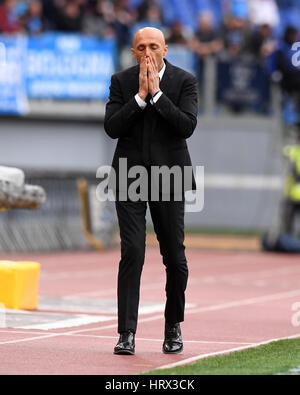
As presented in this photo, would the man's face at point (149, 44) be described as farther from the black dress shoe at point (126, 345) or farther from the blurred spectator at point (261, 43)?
the blurred spectator at point (261, 43)

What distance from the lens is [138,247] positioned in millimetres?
9383

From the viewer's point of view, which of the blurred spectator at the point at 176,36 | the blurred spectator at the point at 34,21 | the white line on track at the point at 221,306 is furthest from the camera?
the blurred spectator at the point at 34,21

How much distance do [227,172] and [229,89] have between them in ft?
9.02

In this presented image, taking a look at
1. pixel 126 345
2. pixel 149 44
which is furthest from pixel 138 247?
pixel 149 44

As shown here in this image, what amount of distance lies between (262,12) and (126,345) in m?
22.4

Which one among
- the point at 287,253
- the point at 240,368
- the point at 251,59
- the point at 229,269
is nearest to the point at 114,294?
the point at 229,269

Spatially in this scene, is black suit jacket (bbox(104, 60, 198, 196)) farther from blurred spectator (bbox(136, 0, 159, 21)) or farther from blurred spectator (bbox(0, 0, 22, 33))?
blurred spectator (bbox(136, 0, 159, 21))

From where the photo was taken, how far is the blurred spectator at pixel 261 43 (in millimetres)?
29250

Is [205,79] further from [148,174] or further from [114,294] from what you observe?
[148,174]

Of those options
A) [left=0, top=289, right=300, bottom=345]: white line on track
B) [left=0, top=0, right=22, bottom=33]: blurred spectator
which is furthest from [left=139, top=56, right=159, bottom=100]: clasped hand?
[left=0, top=0, right=22, bottom=33]: blurred spectator

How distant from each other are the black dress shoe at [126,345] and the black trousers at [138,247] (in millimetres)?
46

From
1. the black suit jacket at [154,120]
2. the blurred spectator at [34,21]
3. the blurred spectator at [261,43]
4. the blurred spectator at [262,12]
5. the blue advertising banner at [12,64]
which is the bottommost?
the black suit jacket at [154,120]

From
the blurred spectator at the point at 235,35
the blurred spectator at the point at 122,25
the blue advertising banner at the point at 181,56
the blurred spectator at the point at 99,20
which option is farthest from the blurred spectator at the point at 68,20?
the blurred spectator at the point at 235,35

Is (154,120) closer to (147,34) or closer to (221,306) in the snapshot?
(147,34)
